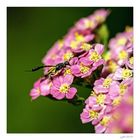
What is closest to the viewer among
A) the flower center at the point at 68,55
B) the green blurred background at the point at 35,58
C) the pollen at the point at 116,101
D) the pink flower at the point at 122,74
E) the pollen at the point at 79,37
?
the pollen at the point at 116,101

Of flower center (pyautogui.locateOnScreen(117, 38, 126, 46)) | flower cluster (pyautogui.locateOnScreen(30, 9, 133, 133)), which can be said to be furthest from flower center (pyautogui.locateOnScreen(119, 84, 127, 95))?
flower center (pyautogui.locateOnScreen(117, 38, 126, 46))

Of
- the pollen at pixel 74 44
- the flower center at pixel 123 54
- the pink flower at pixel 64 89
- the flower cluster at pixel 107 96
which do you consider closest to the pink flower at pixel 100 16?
the pollen at pixel 74 44

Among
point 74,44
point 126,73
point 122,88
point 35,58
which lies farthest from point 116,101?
point 35,58

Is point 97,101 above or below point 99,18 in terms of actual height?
below

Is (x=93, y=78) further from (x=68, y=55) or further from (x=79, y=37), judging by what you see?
(x=79, y=37)
